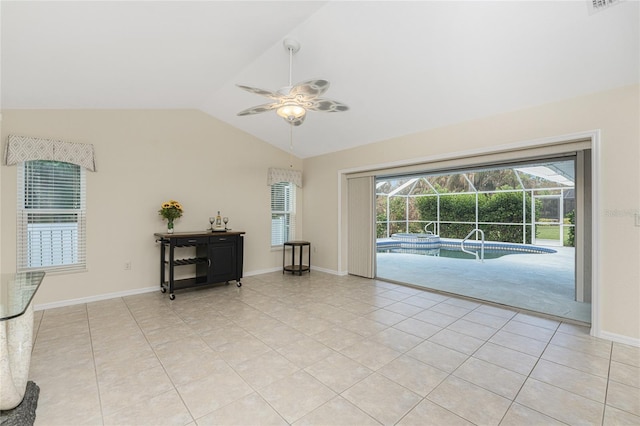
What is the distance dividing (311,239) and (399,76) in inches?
150

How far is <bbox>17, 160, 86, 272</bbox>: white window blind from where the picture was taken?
11.7 feet

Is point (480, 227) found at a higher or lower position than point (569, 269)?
higher

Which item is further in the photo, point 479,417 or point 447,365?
point 447,365

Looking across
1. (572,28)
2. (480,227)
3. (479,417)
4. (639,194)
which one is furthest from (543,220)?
(479,417)

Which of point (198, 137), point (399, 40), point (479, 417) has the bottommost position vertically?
point (479, 417)

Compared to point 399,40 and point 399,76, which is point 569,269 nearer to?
point 399,76

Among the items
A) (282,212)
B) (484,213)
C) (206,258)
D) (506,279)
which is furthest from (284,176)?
(484,213)

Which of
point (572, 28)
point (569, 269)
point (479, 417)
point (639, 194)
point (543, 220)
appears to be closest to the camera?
point (479, 417)

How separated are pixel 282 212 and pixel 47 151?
3.75 metres

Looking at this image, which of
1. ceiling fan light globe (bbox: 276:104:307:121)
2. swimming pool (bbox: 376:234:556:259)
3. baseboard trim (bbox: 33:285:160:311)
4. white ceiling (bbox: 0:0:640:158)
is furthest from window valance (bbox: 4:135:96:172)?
swimming pool (bbox: 376:234:556:259)

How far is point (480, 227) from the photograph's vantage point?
9.78 meters

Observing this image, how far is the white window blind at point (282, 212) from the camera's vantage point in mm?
6031

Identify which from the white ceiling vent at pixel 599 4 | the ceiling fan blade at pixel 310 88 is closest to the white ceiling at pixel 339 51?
the white ceiling vent at pixel 599 4

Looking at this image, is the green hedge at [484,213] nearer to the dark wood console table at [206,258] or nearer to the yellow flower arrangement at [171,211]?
the dark wood console table at [206,258]
